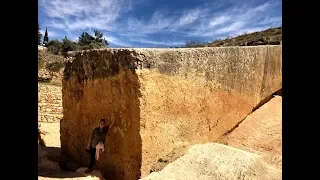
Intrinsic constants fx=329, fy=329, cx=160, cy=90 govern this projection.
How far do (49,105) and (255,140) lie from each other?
10923 millimetres

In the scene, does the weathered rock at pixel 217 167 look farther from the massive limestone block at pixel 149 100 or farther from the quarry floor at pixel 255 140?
the massive limestone block at pixel 149 100

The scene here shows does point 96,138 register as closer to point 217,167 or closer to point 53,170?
point 53,170

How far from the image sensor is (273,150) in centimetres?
570

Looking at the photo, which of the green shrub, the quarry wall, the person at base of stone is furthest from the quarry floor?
the green shrub

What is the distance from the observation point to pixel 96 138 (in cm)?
509

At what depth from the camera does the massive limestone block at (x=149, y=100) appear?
4.61 metres

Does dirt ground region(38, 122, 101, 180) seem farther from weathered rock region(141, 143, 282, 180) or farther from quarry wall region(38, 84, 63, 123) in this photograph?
quarry wall region(38, 84, 63, 123)

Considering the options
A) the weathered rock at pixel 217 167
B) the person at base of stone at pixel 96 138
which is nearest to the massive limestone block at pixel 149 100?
the person at base of stone at pixel 96 138

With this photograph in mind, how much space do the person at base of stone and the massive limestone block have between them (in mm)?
114

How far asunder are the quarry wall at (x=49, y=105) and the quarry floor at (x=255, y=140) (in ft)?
22.6

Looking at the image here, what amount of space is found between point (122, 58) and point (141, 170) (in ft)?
5.28

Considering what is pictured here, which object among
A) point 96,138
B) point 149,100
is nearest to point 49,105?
point 96,138
